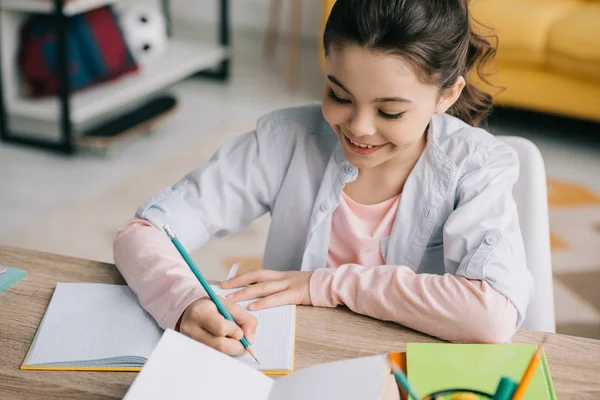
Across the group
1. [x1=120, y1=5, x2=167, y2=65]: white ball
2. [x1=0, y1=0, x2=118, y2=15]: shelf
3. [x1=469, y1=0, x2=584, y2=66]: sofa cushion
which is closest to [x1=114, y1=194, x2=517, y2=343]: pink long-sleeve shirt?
[x1=0, y1=0, x2=118, y2=15]: shelf

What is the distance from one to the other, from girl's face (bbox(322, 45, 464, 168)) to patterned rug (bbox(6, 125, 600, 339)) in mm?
1221

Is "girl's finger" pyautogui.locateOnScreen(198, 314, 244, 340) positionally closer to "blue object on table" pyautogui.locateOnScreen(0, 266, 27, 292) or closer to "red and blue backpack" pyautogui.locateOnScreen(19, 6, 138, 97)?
"blue object on table" pyautogui.locateOnScreen(0, 266, 27, 292)

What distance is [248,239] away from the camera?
2.48 meters

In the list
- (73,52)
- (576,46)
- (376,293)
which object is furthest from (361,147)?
(73,52)

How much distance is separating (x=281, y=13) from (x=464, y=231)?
12.7 ft

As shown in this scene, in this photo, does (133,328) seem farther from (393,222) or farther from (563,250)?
(563,250)

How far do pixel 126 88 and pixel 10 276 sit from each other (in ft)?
7.71

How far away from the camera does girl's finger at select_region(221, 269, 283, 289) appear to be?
0.96 meters

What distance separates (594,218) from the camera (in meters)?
2.61

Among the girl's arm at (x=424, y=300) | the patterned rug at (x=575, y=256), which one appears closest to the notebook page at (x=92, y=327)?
the girl's arm at (x=424, y=300)

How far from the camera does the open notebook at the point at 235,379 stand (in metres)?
0.69

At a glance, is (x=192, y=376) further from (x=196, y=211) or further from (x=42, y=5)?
(x=42, y=5)

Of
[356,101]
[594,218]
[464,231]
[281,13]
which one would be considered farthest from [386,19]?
[281,13]

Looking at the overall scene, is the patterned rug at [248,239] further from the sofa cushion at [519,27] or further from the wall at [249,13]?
the wall at [249,13]
